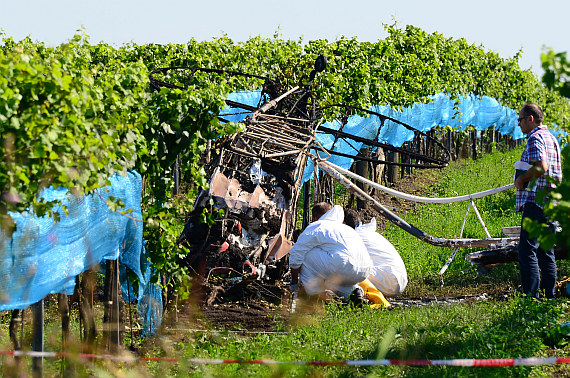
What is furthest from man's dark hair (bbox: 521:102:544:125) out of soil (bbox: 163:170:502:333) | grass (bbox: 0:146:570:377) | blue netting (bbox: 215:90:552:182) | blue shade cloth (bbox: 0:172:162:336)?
blue shade cloth (bbox: 0:172:162:336)

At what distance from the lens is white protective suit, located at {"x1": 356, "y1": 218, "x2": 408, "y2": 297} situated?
850 centimetres

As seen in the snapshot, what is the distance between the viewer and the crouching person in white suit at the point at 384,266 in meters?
8.50

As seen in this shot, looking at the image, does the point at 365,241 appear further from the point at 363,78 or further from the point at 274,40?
the point at 274,40

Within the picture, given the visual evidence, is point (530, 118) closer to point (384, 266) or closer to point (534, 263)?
point (534, 263)

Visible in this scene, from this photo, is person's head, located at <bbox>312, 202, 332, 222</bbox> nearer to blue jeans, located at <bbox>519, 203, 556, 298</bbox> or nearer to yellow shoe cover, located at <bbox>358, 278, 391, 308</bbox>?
yellow shoe cover, located at <bbox>358, 278, 391, 308</bbox>

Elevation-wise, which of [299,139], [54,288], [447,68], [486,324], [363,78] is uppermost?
[447,68]

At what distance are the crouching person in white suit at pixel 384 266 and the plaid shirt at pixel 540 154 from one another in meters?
1.54

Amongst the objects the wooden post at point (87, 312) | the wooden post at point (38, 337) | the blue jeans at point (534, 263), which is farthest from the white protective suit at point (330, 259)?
the wooden post at point (38, 337)

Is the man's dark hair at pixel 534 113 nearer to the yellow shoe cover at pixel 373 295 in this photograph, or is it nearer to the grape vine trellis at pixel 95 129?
the yellow shoe cover at pixel 373 295

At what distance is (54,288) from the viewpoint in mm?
4965

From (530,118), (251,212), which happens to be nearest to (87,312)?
(251,212)

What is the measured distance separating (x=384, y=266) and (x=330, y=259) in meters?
1.12

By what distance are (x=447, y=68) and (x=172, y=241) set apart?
18.0 m

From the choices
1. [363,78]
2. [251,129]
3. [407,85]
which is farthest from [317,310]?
[407,85]
